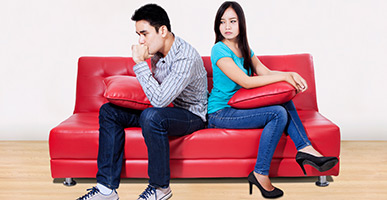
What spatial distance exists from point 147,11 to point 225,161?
0.94m

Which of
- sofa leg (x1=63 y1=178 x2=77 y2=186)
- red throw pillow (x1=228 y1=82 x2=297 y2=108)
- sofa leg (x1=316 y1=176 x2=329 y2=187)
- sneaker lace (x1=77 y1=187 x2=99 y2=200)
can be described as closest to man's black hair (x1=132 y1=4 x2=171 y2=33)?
red throw pillow (x1=228 y1=82 x2=297 y2=108)

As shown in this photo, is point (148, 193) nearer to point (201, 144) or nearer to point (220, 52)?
point (201, 144)

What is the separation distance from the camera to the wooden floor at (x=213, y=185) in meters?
2.46

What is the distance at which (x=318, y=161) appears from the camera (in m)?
2.37

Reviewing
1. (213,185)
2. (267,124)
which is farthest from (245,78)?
(213,185)

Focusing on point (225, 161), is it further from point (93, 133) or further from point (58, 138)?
point (58, 138)

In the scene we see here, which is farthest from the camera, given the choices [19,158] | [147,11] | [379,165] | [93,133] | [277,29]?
[277,29]

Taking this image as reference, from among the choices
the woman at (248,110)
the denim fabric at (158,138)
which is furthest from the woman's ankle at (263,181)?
the denim fabric at (158,138)

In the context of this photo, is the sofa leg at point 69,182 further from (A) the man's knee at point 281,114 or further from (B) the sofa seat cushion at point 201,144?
(A) the man's knee at point 281,114

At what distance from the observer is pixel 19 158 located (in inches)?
127

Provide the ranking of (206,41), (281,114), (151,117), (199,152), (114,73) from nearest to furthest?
(151,117)
(281,114)
(199,152)
(114,73)
(206,41)

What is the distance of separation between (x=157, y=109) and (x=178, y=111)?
135 millimetres

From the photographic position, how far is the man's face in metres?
2.36

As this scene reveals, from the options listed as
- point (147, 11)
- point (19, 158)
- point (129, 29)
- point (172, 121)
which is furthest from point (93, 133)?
point (129, 29)
